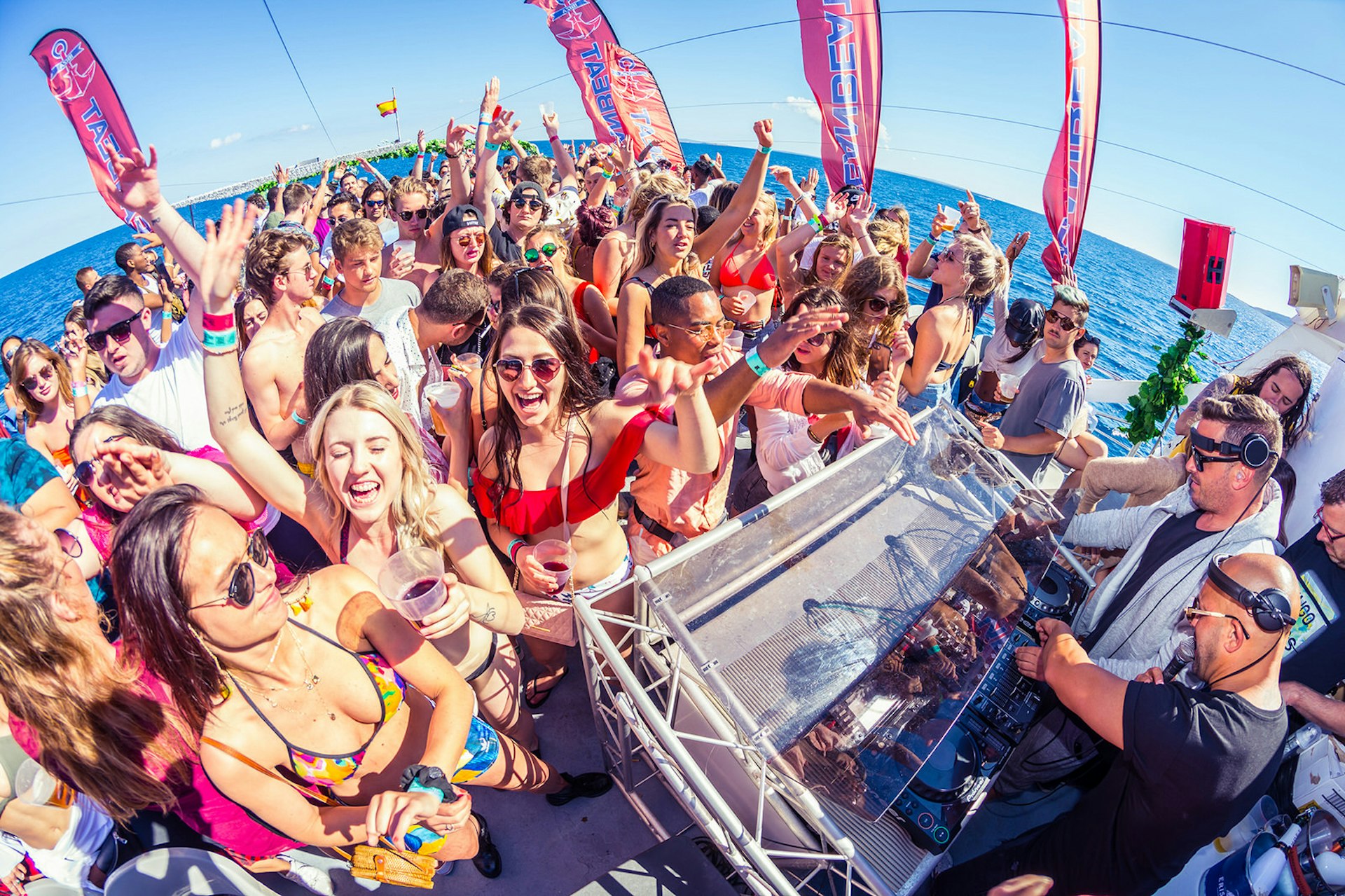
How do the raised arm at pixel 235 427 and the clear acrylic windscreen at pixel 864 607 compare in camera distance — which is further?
the raised arm at pixel 235 427

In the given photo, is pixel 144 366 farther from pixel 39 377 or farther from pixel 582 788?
pixel 582 788

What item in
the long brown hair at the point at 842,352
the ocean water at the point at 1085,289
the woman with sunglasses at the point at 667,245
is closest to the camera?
the long brown hair at the point at 842,352

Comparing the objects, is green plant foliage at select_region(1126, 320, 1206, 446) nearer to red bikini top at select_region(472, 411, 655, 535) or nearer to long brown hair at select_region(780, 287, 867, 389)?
long brown hair at select_region(780, 287, 867, 389)

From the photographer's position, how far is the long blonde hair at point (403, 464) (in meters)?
1.99

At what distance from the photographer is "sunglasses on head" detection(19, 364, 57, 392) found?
319 cm

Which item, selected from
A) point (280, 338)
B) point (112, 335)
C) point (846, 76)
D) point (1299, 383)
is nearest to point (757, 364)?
point (280, 338)

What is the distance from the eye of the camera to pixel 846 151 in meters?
6.91

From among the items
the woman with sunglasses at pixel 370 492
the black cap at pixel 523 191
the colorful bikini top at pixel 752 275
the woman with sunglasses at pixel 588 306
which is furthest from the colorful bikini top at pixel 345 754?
the black cap at pixel 523 191

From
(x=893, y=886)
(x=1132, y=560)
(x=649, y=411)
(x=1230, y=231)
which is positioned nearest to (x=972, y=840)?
(x=893, y=886)

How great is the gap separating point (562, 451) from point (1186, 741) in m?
2.10

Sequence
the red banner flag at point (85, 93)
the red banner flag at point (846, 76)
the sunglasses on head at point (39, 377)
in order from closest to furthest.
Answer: the sunglasses on head at point (39, 377)
the red banner flag at point (846, 76)
the red banner flag at point (85, 93)

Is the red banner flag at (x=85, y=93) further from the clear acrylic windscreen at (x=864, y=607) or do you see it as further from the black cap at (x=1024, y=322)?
the black cap at (x=1024, y=322)

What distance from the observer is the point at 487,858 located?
2270mm

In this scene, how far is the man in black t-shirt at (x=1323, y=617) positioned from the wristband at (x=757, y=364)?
215cm
